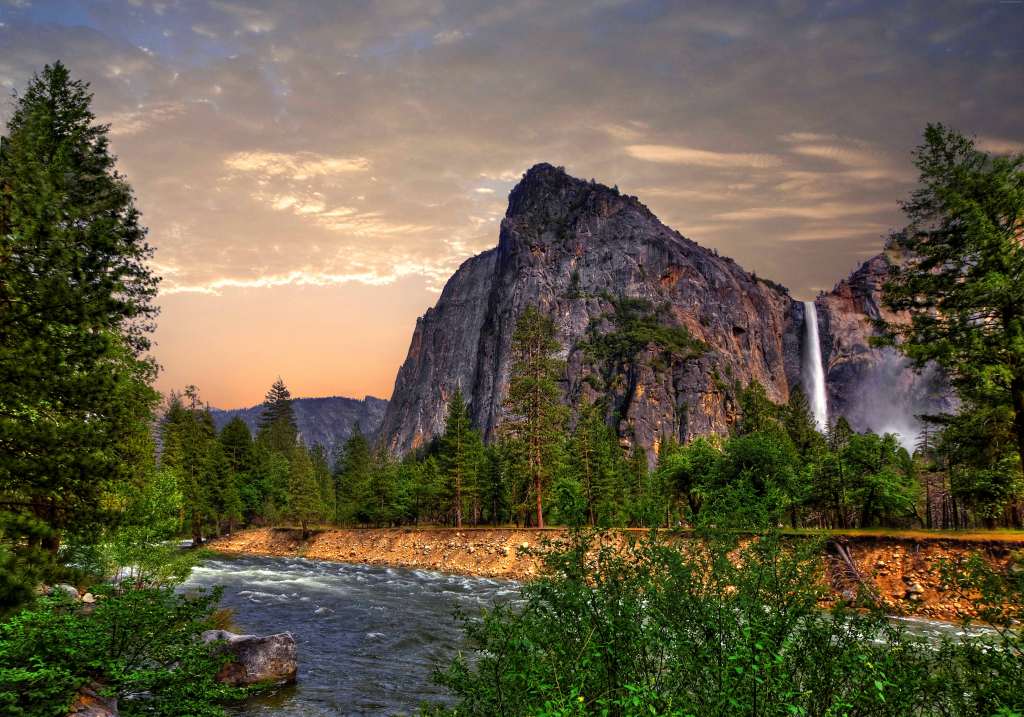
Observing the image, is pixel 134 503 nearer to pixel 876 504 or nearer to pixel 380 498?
pixel 876 504

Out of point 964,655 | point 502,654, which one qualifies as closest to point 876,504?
point 964,655

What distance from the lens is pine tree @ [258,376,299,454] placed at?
387 feet

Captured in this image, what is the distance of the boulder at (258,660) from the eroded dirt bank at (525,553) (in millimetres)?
8307

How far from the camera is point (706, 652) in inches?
243

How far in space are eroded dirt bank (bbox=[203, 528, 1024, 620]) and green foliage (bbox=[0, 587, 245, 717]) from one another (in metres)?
6.54

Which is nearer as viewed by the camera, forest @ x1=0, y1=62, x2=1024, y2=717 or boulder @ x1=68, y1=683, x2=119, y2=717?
forest @ x1=0, y1=62, x2=1024, y2=717

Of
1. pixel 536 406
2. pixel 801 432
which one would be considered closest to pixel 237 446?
pixel 536 406

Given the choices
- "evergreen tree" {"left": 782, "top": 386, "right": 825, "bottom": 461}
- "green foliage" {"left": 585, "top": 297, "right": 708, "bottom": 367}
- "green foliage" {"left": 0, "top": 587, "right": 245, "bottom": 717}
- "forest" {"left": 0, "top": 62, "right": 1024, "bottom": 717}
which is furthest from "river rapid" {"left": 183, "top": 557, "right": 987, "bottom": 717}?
"green foliage" {"left": 585, "top": 297, "right": 708, "bottom": 367}

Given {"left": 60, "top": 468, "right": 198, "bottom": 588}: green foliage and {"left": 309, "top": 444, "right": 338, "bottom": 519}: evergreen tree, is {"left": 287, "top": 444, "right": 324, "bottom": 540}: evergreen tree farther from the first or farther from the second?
{"left": 60, "top": 468, "right": 198, "bottom": 588}: green foliage

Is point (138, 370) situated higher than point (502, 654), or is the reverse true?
point (138, 370)

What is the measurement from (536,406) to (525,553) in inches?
1961

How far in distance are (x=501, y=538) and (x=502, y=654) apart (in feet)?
139

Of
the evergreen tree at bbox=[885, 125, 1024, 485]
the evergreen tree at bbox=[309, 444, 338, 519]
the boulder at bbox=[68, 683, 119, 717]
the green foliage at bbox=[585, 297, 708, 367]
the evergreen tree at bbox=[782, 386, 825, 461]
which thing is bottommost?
the evergreen tree at bbox=[309, 444, 338, 519]

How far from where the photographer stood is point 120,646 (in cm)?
977
